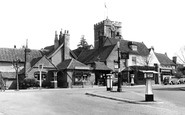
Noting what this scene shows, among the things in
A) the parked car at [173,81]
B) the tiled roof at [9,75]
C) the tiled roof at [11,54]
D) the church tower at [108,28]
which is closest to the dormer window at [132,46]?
the parked car at [173,81]

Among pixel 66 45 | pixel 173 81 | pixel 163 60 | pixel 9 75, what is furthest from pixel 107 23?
pixel 9 75

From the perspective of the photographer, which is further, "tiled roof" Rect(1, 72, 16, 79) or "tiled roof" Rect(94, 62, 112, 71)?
"tiled roof" Rect(94, 62, 112, 71)

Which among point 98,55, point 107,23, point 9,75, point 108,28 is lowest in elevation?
point 9,75

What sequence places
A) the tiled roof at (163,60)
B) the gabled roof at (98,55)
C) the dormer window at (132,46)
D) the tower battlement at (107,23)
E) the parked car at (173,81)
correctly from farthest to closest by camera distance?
the tower battlement at (107,23) < the tiled roof at (163,60) < the dormer window at (132,46) < the gabled roof at (98,55) < the parked car at (173,81)

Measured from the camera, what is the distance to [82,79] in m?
46.2

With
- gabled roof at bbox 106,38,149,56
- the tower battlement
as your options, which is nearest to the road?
gabled roof at bbox 106,38,149,56

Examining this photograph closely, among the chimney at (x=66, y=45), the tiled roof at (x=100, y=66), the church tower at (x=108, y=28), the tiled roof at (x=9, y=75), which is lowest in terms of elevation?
the tiled roof at (x=9, y=75)

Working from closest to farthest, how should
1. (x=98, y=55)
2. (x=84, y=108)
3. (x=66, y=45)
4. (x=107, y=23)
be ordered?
(x=84, y=108), (x=66, y=45), (x=98, y=55), (x=107, y=23)

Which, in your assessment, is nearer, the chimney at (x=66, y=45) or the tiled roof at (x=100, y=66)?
the tiled roof at (x=100, y=66)

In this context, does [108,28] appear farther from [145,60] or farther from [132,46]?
[145,60]

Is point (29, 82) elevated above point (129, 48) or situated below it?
below

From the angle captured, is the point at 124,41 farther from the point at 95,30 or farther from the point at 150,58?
the point at 95,30

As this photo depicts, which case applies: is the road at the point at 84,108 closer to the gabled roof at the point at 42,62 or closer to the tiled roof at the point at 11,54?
the gabled roof at the point at 42,62

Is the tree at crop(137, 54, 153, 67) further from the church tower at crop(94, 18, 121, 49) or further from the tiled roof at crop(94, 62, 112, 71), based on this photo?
the church tower at crop(94, 18, 121, 49)
